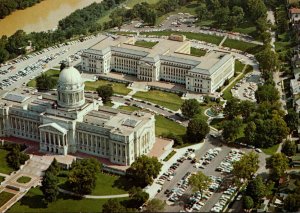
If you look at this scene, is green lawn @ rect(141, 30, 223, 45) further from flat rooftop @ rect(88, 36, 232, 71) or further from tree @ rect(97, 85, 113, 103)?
tree @ rect(97, 85, 113, 103)

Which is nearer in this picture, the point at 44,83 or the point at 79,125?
the point at 79,125

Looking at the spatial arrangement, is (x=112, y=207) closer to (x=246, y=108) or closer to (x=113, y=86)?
(x=246, y=108)

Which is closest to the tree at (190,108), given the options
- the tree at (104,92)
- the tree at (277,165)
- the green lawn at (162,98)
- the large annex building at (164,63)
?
the green lawn at (162,98)

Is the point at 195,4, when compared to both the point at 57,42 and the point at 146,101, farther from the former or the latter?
the point at 146,101

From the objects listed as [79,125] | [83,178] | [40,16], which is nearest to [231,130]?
[79,125]

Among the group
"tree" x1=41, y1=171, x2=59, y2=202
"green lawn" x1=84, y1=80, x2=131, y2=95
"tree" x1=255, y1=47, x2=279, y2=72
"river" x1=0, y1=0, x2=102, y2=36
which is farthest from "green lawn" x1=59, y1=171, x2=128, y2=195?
"river" x1=0, y1=0, x2=102, y2=36

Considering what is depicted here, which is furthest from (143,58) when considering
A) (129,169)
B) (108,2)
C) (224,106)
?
(108,2)
